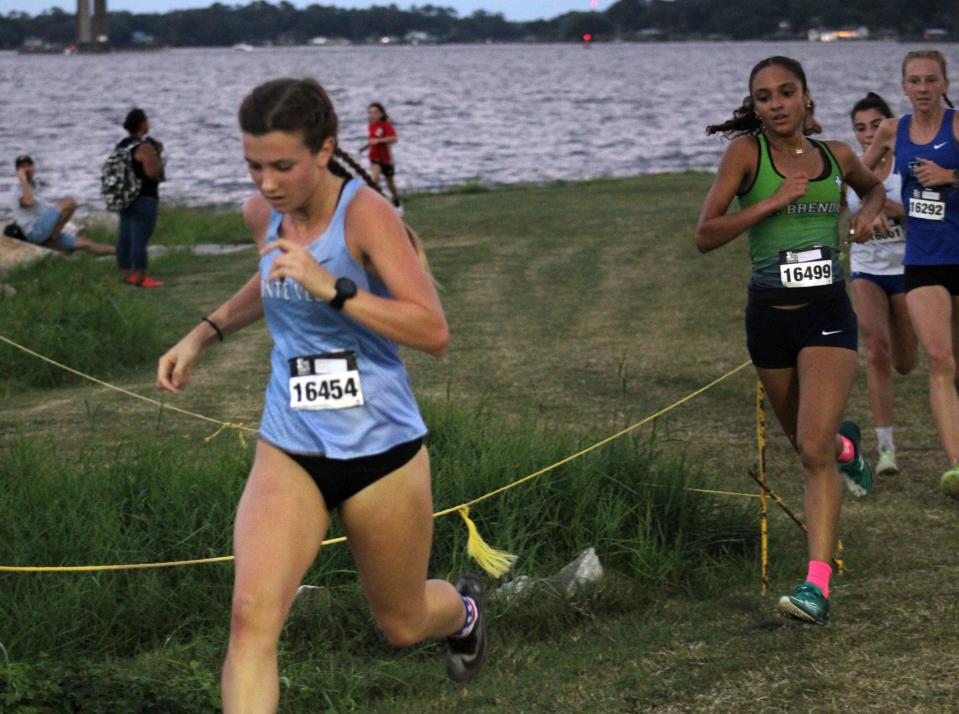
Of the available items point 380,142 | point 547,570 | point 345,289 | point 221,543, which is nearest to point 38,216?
point 380,142

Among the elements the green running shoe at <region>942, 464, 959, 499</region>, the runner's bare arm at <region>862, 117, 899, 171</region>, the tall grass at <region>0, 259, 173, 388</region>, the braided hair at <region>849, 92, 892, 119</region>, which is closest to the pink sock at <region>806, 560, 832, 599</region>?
the green running shoe at <region>942, 464, 959, 499</region>

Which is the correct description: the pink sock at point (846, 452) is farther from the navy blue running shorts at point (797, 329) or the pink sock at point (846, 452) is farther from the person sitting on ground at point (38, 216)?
the person sitting on ground at point (38, 216)

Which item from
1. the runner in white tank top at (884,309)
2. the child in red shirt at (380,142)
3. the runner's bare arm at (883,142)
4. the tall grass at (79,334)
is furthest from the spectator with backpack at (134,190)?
the runner's bare arm at (883,142)

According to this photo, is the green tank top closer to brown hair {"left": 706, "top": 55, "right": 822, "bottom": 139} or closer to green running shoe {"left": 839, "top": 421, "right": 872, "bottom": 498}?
brown hair {"left": 706, "top": 55, "right": 822, "bottom": 139}

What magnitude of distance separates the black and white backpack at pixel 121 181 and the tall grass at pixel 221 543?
8244 millimetres

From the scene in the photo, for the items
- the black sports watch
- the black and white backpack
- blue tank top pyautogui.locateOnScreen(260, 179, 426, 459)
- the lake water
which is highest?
the black sports watch

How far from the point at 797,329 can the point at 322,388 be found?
7.61 ft

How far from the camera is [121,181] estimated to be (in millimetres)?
15031

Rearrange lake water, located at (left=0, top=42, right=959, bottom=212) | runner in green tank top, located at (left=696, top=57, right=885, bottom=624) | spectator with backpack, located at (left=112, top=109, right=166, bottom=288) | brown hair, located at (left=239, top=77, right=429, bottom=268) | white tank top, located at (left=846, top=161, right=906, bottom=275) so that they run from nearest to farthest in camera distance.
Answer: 1. brown hair, located at (left=239, top=77, right=429, bottom=268)
2. runner in green tank top, located at (left=696, top=57, right=885, bottom=624)
3. white tank top, located at (left=846, top=161, right=906, bottom=275)
4. spectator with backpack, located at (left=112, top=109, right=166, bottom=288)
5. lake water, located at (left=0, top=42, right=959, bottom=212)

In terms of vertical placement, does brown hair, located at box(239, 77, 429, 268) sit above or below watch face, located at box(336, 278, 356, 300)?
above

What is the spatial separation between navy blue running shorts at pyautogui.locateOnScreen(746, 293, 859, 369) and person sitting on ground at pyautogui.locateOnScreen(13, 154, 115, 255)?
42.3ft

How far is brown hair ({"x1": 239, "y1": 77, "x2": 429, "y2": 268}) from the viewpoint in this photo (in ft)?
12.0

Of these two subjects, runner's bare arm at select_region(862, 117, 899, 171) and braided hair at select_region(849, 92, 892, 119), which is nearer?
runner's bare arm at select_region(862, 117, 899, 171)

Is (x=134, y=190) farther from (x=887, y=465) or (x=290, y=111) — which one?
(x=290, y=111)
